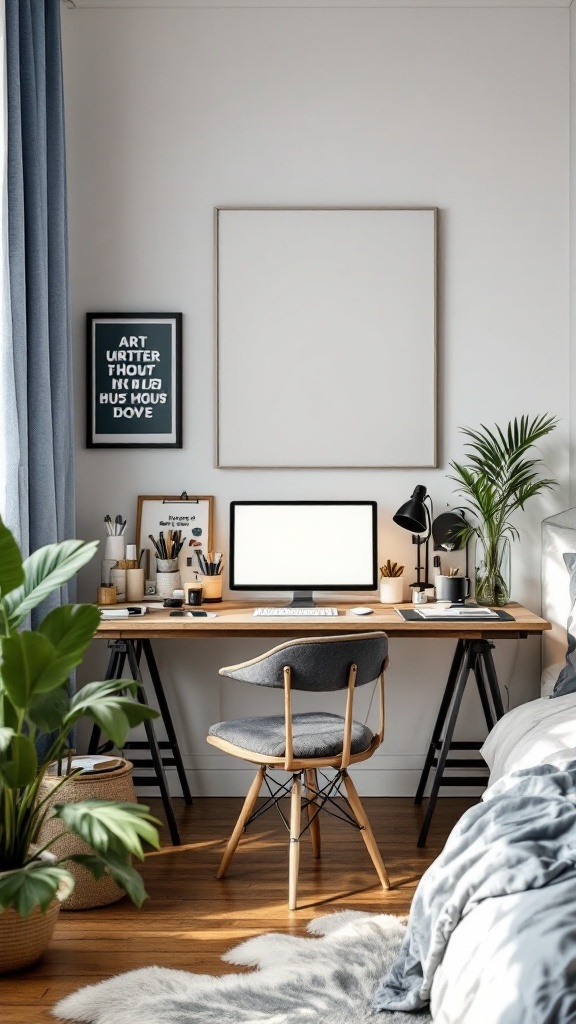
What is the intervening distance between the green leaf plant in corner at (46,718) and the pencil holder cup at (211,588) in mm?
1118

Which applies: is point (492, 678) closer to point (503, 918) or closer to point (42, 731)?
point (503, 918)

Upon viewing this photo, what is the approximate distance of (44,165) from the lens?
3199mm

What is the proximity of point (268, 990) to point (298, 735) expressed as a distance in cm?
80

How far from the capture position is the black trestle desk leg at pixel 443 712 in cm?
350

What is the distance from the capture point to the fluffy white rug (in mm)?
2121

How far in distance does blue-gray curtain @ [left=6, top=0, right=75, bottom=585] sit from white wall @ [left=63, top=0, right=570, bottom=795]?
34cm

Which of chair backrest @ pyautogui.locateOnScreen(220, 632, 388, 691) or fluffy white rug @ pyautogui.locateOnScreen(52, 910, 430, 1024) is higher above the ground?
chair backrest @ pyautogui.locateOnScreen(220, 632, 388, 691)

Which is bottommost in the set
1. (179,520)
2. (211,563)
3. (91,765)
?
(91,765)

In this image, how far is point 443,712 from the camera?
3.58 meters

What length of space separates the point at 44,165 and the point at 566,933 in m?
2.79

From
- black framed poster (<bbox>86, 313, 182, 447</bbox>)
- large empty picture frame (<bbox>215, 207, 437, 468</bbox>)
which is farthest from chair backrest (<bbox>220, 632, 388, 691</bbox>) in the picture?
black framed poster (<bbox>86, 313, 182, 447</bbox>)

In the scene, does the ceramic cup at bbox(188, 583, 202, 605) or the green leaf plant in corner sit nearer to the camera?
the green leaf plant in corner

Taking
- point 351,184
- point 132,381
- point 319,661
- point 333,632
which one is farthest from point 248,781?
point 351,184

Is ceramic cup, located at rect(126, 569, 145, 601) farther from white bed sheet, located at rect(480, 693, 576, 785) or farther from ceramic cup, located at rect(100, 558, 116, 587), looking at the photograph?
white bed sheet, located at rect(480, 693, 576, 785)
